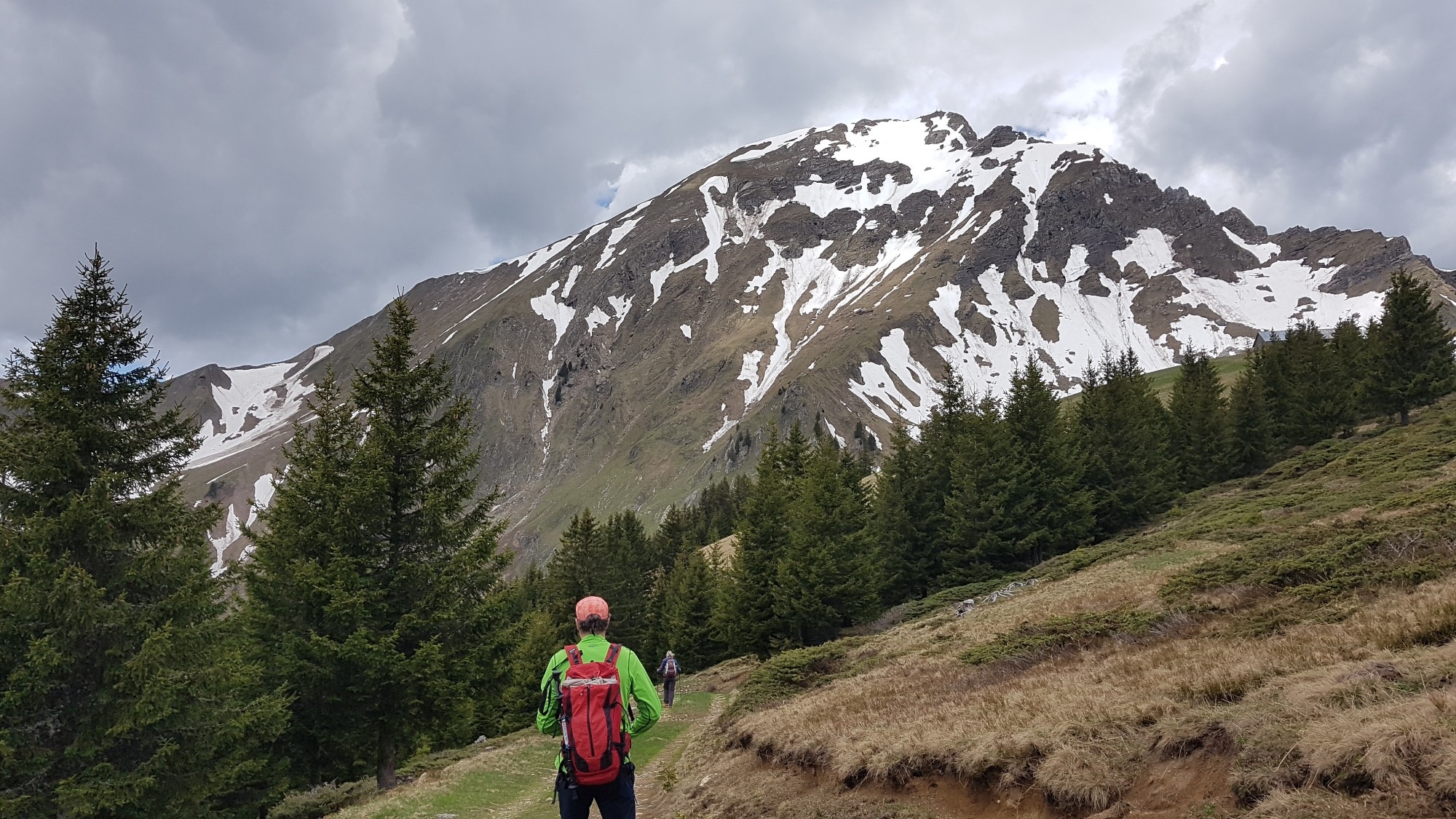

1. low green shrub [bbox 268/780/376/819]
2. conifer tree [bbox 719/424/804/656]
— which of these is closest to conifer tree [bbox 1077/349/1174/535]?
conifer tree [bbox 719/424/804/656]

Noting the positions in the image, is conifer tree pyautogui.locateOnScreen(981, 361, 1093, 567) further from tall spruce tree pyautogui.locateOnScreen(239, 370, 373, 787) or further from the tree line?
tall spruce tree pyautogui.locateOnScreen(239, 370, 373, 787)

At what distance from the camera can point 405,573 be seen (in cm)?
1833

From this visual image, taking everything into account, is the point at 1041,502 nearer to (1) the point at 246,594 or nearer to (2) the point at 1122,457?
(2) the point at 1122,457

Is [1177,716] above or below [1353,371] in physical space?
below

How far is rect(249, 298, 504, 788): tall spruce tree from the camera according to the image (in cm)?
1741

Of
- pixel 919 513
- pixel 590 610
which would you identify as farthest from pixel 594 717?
pixel 919 513

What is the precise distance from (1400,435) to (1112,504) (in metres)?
12.8

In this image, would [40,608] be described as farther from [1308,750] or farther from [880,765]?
[1308,750]

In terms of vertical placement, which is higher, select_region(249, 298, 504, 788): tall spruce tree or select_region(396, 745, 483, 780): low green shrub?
select_region(249, 298, 504, 788): tall spruce tree

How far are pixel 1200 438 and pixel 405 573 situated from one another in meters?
49.9

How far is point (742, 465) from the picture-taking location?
183625 mm

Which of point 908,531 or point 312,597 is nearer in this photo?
point 312,597

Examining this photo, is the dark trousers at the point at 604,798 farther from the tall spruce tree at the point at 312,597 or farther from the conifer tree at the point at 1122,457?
the conifer tree at the point at 1122,457

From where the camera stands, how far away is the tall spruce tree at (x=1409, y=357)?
40.0m
